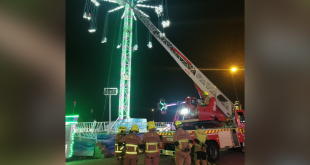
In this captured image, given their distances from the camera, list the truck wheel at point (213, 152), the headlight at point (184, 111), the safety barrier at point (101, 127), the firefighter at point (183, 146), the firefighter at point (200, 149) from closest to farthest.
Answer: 1. the firefighter at point (183, 146)
2. the firefighter at point (200, 149)
3. the truck wheel at point (213, 152)
4. the headlight at point (184, 111)
5. the safety barrier at point (101, 127)

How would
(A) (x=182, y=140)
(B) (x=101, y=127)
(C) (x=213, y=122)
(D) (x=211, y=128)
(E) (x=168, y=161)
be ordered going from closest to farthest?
(A) (x=182, y=140) → (E) (x=168, y=161) → (D) (x=211, y=128) → (C) (x=213, y=122) → (B) (x=101, y=127)

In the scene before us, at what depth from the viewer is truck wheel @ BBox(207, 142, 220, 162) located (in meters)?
8.12

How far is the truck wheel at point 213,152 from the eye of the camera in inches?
320

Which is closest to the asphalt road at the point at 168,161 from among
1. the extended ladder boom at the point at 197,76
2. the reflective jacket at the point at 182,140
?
the reflective jacket at the point at 182,140

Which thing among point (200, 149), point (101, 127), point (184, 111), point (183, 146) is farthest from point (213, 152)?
point (101, 127)

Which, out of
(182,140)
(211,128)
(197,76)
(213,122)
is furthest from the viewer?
(197,76)

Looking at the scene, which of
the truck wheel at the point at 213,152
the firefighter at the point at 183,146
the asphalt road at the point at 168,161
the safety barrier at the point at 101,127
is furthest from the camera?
the safety barrier at the point at 101,127

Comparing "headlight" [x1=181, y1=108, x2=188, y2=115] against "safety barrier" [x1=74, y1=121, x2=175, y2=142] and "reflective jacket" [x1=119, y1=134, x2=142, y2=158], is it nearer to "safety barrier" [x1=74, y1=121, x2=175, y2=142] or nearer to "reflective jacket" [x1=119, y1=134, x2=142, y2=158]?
"safety barrier" [x1=74, y1=121, x2=175, y2=142]

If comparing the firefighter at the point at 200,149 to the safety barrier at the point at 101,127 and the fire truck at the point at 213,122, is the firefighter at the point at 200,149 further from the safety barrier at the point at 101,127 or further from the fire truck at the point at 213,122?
Answer: the safety barrier at the point at 101,127

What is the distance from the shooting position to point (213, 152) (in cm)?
826

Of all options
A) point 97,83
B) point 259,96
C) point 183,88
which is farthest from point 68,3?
point 183,88

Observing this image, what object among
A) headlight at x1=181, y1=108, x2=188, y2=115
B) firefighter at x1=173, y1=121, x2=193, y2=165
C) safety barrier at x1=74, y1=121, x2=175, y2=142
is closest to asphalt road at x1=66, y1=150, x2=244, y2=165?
firefighter at x1=173, y1=121, x2=193, y2=165

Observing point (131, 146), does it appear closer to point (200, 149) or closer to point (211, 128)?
point (200, 149)

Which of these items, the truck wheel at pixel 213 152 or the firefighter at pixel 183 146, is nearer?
the firefighter at pixel 183 146
